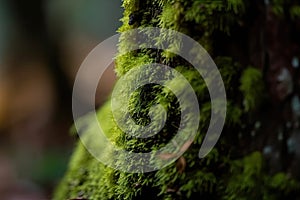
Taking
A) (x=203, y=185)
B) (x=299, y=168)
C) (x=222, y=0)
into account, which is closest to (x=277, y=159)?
(x=299, y=168)

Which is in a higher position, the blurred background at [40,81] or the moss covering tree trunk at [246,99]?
the blurred background at [40,81]

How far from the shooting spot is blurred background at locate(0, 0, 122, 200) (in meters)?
6.22

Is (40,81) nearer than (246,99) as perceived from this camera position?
No

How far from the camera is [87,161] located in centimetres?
192

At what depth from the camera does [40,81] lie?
373 inches

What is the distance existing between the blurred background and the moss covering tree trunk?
13.6 ft

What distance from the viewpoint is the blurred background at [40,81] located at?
6.22m

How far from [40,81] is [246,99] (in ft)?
28.8

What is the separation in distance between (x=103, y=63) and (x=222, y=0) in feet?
30.4

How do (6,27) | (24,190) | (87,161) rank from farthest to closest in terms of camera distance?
(6,27), (24,190), (87,161)

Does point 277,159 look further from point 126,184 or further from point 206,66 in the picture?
point 126,184

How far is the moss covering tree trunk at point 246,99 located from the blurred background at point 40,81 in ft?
13.6

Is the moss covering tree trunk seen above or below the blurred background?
below

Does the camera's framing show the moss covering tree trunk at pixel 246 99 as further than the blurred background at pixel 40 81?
No
